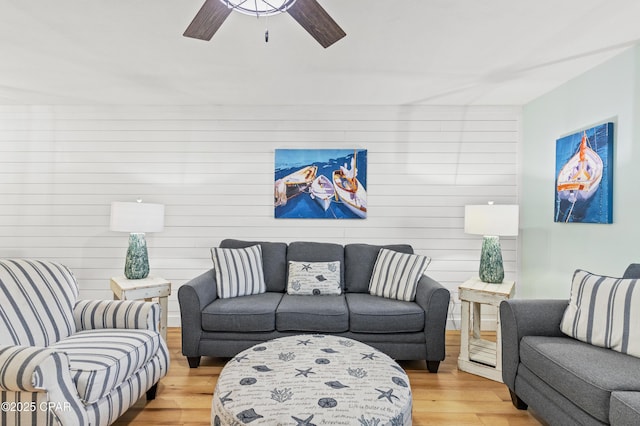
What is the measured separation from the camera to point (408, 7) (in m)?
2.14

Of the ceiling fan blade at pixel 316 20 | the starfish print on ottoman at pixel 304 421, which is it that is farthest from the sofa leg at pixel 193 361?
the ceiling fan blade at pixel 316 20

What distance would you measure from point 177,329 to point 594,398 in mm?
3648

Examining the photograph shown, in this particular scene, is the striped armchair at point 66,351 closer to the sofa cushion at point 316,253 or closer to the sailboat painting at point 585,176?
the sofa cushion at point 316,253

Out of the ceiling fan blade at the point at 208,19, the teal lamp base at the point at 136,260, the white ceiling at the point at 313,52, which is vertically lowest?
the teal lamp base at the point at 136,260

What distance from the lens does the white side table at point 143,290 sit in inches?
125

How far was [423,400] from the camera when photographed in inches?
100

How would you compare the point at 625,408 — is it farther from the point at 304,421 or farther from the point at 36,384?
the point at 36,384

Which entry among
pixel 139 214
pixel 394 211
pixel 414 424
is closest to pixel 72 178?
pixel 139 214

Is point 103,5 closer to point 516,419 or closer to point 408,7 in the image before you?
point 408,7

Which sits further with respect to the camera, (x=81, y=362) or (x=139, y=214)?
(x=139, y=214)

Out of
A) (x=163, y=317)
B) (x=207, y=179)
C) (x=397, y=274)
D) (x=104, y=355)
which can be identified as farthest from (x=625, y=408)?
(x=207, y=179)

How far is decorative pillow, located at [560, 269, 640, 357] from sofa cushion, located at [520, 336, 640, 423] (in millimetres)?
52

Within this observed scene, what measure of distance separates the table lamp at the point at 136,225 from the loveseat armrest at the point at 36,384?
174 centimetres

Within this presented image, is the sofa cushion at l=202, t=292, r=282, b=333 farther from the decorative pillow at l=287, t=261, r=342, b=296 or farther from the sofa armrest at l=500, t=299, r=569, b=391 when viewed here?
the sofa armrest at l=500, t=299, r=569, b=391
